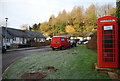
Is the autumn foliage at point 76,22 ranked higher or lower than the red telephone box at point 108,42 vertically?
higher

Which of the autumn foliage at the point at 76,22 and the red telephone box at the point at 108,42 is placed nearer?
the red telephone box at the point at 108,42

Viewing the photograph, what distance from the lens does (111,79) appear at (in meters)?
3.82

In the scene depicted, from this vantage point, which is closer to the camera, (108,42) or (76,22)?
(108,42)

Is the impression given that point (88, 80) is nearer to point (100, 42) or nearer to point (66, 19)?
point (100, 42)

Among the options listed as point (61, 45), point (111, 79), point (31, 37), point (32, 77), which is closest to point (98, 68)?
point (111, 79)

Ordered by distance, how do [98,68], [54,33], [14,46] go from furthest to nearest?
[54,33]
[14,46]
[98,68]

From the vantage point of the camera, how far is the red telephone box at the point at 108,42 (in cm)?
472

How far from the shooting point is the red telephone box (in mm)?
4723

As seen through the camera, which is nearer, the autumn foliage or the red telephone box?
the red telephone box

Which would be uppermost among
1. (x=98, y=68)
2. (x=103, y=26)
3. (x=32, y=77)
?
(x=103, y=26)

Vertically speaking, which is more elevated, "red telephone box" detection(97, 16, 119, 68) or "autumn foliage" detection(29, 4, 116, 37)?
"autumn foliage" detection(29, 4, 116, 37)

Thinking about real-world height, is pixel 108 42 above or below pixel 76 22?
below

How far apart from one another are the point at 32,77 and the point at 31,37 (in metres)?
38.0

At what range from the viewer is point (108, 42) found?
16.0ft
